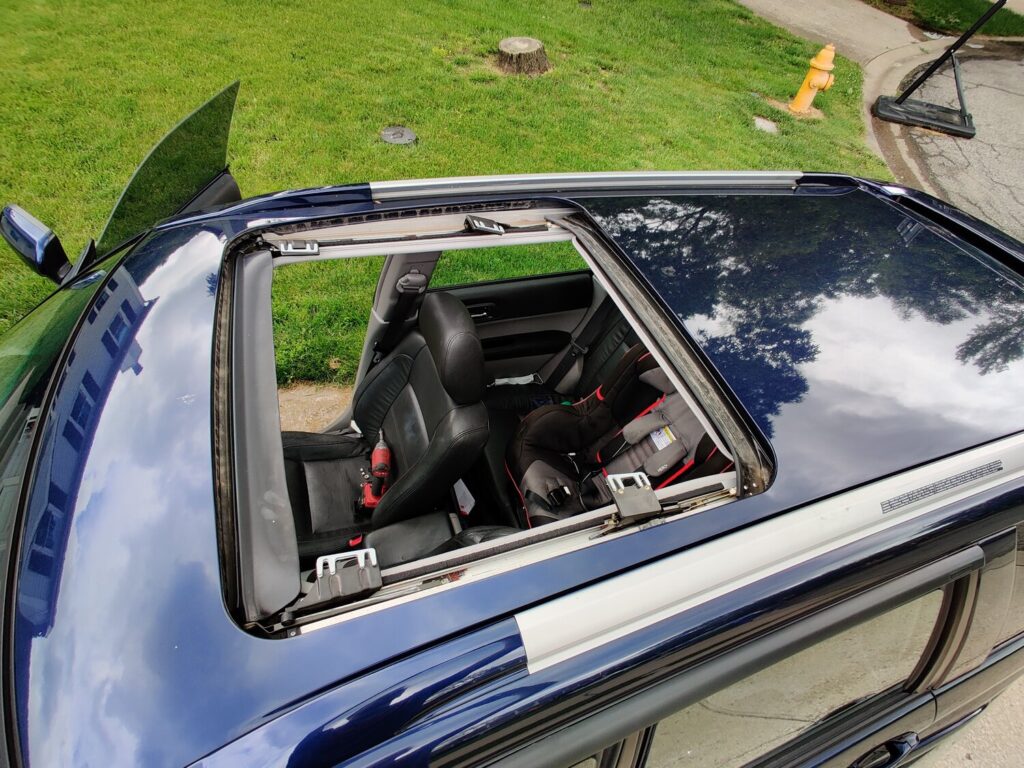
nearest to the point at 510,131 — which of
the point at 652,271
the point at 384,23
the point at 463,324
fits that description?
the point at 384,23

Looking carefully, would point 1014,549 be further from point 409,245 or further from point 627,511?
point 409,245

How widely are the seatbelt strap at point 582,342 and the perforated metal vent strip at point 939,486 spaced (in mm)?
1699

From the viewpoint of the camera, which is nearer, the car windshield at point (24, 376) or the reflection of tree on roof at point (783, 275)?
the car windshield at point (24, 376)

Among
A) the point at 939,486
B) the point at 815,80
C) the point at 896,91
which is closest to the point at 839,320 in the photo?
the point at 939,486

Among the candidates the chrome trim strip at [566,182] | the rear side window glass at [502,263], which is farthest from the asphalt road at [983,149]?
the chrome trim strip at [566,182]

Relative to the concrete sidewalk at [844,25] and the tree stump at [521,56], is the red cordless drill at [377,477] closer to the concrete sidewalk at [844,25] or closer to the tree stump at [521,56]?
the tree stump at [521,56]

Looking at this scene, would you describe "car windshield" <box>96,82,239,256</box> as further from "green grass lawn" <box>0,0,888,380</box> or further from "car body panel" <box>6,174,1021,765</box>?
"green grass lawn" <box>0,0,888,380</box>

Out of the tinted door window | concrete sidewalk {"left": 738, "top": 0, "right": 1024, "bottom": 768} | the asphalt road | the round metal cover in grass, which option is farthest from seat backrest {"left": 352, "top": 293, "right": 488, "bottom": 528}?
the asphalt road

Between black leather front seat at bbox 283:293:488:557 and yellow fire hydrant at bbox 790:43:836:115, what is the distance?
5.94m

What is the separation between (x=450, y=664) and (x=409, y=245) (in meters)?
1.17

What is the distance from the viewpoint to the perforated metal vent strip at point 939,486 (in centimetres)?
127

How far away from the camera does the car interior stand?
79.2 inches

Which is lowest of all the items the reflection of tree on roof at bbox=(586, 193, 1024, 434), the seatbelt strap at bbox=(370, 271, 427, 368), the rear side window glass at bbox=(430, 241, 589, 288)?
the rear side window glass at bbox=(430, 241, 589, 288)

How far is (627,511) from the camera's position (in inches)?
47.4
